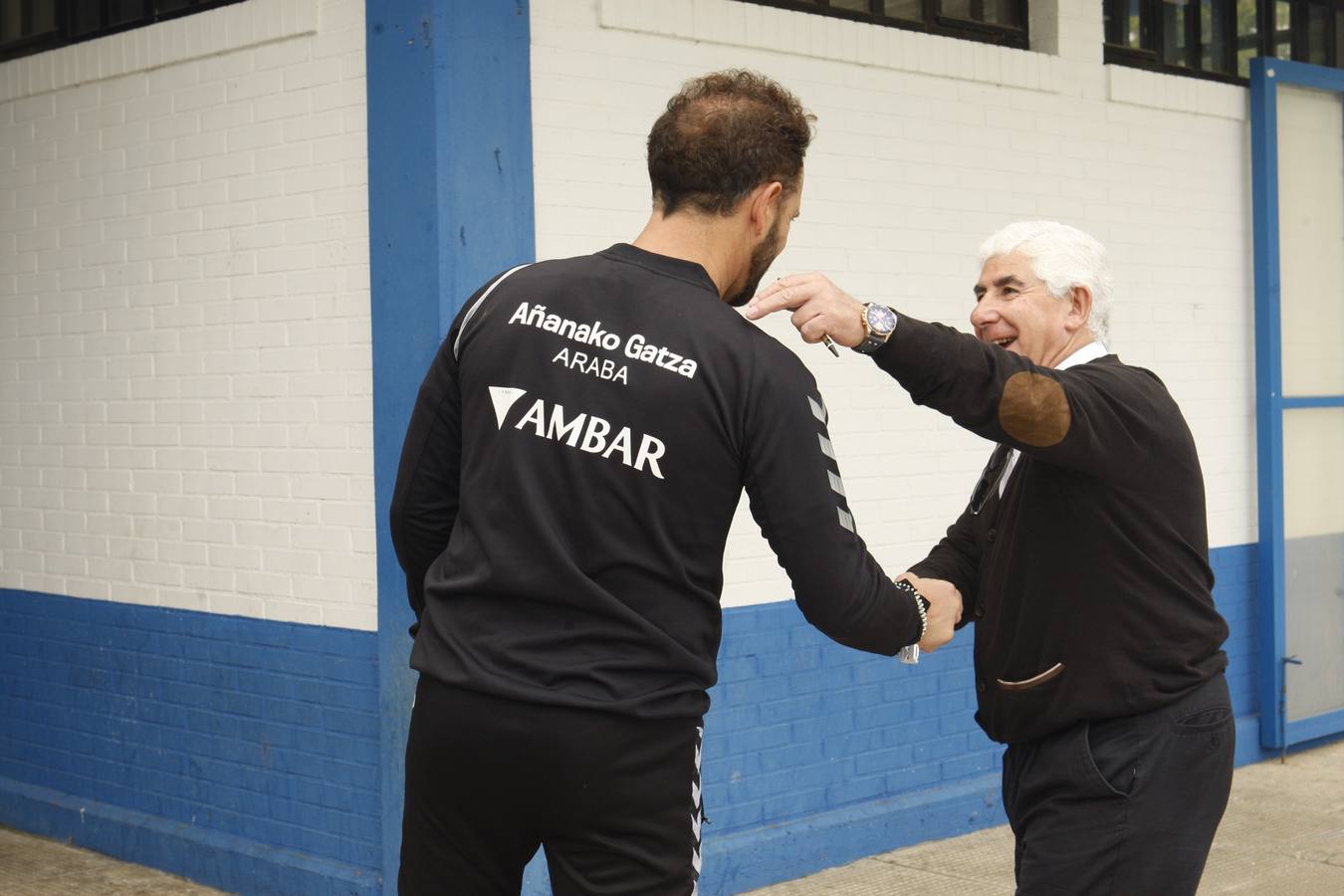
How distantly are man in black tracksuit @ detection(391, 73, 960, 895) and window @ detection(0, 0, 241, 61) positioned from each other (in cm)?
400

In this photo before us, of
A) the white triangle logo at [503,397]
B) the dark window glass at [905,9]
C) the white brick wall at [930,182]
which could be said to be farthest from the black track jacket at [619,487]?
the dark window glass at [905,9]

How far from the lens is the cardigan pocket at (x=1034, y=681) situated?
3117 millimetres

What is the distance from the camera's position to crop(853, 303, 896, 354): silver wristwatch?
2.79 m

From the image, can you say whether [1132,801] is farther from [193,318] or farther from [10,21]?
[10,21]

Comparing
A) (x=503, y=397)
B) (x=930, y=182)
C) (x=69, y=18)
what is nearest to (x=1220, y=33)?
(x=930, y=182)

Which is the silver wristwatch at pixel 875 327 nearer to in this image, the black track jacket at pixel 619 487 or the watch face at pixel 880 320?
the watch face at pixel 880 320

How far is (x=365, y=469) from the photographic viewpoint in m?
5.43

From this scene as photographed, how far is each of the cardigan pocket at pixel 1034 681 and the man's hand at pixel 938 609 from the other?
→ 0.51ft

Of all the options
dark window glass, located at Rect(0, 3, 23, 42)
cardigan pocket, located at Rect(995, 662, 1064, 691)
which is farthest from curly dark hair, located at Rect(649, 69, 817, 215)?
dark window glass, located at Rect(0, 3, 23, 42)

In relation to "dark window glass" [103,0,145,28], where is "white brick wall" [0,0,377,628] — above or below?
below

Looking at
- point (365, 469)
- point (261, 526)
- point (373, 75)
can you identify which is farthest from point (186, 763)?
point (373, 75)

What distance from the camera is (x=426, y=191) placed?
511 centimetres

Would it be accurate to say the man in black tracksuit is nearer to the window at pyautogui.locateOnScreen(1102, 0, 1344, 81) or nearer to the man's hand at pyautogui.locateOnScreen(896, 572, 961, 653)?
the man's hand at pyautogui.locateOnScreen(896, 572, 961, 653)

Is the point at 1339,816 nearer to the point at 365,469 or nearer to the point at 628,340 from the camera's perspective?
the point at 365,469
